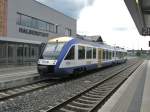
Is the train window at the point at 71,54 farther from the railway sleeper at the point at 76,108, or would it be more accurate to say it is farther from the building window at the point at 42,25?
the building window at the point at 42,25

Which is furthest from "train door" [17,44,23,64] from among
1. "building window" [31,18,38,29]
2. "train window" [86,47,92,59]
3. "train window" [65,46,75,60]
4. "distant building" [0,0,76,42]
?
"train window" [65,46,75,60]

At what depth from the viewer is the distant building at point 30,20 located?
122ft

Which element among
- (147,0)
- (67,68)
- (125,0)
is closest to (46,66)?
(67,68)

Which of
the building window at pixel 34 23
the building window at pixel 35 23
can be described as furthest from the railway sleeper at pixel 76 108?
the building window at pixel 34 23

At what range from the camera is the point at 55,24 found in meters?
52.8

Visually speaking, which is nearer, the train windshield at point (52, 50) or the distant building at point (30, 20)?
the train windshield at point (52, 50)

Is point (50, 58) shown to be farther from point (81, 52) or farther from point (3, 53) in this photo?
point (3, 53)

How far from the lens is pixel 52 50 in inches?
747

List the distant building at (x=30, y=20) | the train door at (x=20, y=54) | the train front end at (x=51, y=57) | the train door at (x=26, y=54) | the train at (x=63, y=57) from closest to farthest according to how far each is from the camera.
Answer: the train front end at (x=51, y=57)
the train at (x=63, y=57)
the train door at (x=20, y=54)
the distant building at (x=30, y=20)
the train door at (x=26, y=54)

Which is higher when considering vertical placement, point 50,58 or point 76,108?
point 50,58

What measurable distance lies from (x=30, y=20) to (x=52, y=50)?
25695 mm

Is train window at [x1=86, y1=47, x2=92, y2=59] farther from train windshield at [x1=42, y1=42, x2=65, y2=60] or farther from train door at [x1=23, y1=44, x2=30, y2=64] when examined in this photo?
train door at [x1=23, y1=44, x2=30, y2=64]

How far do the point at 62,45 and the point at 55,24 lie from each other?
34.5 m

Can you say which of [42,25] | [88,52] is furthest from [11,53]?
[88,52]
